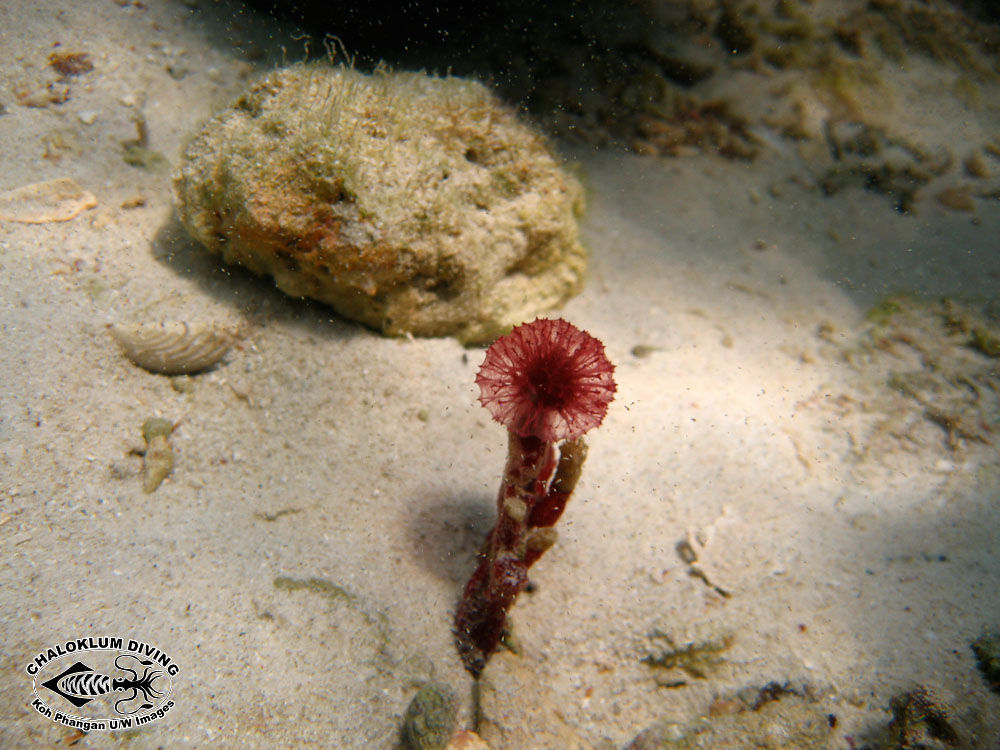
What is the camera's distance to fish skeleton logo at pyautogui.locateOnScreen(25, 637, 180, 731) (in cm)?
171

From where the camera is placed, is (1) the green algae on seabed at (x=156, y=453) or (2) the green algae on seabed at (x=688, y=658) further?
(1) the green algae on seabed at (x=156, y=453)

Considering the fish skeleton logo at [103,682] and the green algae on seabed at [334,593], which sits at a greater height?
the fish skeleton logo at [103,682]

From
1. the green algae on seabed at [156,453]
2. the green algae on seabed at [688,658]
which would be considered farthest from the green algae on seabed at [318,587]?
the green algae on seabed at [688,658]

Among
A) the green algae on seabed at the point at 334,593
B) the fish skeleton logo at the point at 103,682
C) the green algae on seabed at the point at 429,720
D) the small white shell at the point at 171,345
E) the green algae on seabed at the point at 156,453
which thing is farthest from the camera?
the small white shell at the point at 171,345

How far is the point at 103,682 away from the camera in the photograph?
179 centimetres

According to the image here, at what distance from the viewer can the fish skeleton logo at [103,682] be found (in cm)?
171

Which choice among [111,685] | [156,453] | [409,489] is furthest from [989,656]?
[156,453]

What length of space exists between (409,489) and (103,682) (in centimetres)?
141

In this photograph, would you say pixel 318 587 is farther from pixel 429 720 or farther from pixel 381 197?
pixel 381 197

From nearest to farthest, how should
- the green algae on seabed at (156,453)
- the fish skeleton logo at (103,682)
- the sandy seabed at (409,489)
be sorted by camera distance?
1. the fish skeleton logo at (103,682)
2. the sandy seabed at (409,489)
3. the green algae on seabed at (156,453)

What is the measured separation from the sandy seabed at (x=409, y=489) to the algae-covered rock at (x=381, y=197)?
1.08 ft

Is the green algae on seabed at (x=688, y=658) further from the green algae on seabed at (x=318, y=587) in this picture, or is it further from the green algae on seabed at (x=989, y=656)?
the green algae on seabed at (x=318, y=587)

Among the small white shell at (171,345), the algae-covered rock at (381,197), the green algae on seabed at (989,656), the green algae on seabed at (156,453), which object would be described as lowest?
the green algae on seabed at (156,453)

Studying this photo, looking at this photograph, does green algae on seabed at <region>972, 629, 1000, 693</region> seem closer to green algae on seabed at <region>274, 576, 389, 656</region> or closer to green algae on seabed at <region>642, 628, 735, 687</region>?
green algae on seabed at <region>642, 628, 735, 687</region>
